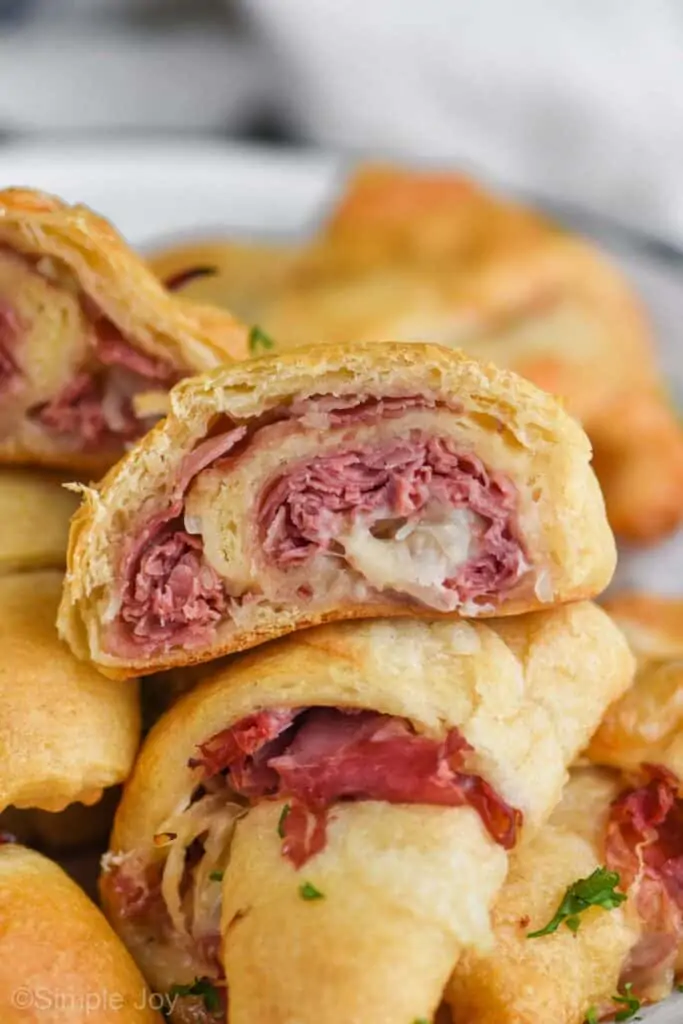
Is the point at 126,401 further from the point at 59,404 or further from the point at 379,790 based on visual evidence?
the point at 379,790

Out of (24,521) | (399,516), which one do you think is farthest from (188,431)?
(24,521)

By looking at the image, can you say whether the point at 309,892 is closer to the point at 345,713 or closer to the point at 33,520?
the point at 345,713

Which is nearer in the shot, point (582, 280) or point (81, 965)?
point (81, 965)

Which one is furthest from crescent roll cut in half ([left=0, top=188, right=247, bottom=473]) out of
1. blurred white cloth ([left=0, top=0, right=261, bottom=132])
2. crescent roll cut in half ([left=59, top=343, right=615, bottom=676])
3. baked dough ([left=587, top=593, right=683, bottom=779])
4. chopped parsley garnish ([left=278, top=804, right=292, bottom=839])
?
blurred white cloth ([left=0, top=0, right=261, bottom=132])

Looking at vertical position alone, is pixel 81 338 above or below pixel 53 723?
above

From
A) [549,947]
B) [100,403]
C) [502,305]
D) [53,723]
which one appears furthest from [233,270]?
[549,947]

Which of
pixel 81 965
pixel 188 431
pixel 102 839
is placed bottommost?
pixel 102 839
